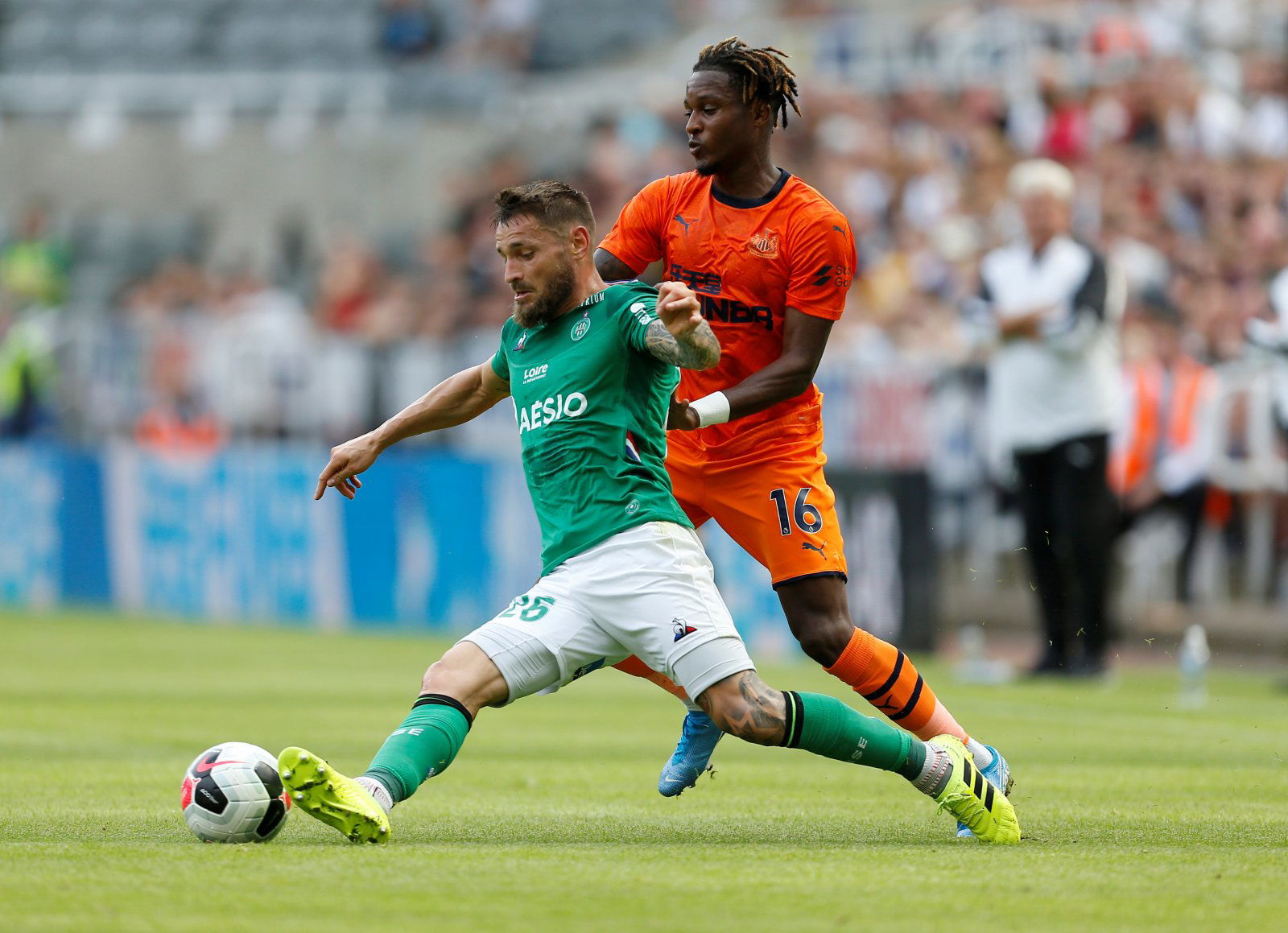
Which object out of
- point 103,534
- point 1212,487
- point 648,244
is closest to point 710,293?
point 648,244

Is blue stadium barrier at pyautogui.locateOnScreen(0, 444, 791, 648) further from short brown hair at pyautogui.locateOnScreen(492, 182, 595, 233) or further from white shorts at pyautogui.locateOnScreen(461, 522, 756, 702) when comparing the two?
short brown hair at pyautogui.locateOnScreen(492, 182, 595, 233)

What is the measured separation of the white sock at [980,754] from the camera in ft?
21.7

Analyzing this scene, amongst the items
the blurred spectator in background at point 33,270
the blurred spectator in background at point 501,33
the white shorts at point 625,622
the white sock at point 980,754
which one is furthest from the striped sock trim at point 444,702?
the blurred spectator in background at point 501,33

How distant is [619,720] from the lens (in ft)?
34.6

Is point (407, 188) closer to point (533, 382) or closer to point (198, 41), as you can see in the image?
point (198, 41)

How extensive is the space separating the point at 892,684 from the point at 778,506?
67 centimetres

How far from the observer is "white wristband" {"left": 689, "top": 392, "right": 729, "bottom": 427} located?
6246 mm

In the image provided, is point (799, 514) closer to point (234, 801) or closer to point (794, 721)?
point (794, 721)

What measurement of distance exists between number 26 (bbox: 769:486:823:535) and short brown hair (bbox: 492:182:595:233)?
1197mm

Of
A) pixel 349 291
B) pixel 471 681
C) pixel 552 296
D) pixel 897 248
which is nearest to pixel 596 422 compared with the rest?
pixel 552 296

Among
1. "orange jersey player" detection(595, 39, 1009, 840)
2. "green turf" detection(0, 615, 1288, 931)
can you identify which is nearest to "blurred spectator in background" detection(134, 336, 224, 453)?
"green turf" detection(0, 615, 1288, 931)

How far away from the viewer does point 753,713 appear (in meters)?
5.81

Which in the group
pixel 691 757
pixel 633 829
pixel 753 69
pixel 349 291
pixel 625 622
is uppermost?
pixel 349 291

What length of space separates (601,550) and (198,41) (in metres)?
23.9
